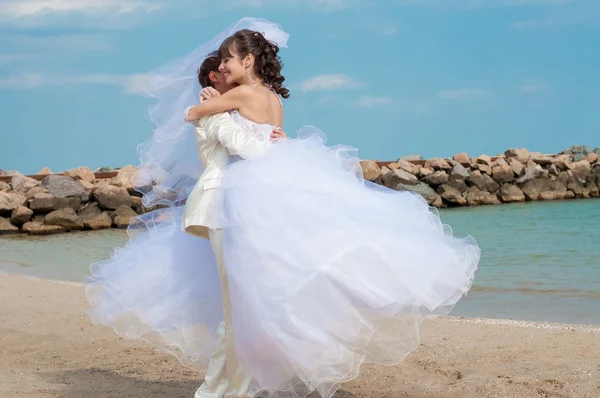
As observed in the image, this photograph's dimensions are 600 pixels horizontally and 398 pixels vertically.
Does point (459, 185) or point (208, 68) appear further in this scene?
point (459, 185)

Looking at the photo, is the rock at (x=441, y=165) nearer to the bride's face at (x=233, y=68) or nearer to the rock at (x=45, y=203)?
the rock at (x=45, y=203)

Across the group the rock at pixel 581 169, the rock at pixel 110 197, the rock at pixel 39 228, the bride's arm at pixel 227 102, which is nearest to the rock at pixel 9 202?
the rock at pixel 39 228

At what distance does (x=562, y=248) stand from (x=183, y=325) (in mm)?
12582

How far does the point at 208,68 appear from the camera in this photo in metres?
4.66

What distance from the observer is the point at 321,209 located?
407 centimetres

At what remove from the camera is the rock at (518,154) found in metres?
31.7

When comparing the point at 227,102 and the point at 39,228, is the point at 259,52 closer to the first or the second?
the point at 227,102

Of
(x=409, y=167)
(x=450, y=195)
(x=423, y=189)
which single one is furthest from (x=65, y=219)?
(x=450, y=195)

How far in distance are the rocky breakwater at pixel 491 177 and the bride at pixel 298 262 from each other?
22.2 metres

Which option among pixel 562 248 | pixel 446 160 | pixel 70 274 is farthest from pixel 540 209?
pixel 70 274

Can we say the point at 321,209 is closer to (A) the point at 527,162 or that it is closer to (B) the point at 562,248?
(B) the point at 562,248

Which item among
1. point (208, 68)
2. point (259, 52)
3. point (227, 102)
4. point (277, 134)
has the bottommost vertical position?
point (277, 134)

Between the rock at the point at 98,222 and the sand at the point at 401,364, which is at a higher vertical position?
the sand at the point at 401,364

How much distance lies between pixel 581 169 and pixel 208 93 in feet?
97.2
